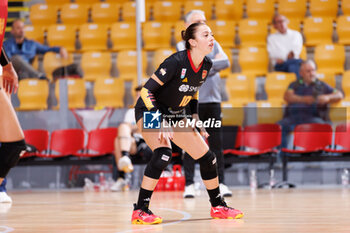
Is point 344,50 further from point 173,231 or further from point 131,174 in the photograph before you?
point 173,231

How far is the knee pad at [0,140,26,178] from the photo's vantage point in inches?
174

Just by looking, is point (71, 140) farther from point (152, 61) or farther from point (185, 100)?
point (185, 100)

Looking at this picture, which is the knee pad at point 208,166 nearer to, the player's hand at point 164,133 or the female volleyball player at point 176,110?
the female volleyball player at point 176,110

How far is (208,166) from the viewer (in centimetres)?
459

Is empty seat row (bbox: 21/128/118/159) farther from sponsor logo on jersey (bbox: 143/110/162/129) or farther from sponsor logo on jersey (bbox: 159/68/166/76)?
sponsor logo on jersey (bbox: 159/68/166/76)

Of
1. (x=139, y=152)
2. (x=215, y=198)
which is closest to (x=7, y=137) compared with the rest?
(x=215, y=198)

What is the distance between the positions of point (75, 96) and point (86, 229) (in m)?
6.40

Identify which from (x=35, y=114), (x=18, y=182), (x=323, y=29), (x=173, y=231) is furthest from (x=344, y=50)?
(x=173, y=231)

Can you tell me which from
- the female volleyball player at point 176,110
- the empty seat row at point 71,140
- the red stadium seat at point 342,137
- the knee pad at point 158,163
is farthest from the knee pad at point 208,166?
the empty seat row at point 71,140

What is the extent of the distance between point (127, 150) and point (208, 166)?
4.65 m

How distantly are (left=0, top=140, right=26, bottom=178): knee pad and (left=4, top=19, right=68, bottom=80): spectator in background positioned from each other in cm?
538

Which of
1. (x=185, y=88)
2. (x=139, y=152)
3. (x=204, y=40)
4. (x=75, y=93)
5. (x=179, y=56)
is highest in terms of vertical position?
(x=204, y=40)

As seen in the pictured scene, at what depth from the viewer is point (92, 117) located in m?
10.2

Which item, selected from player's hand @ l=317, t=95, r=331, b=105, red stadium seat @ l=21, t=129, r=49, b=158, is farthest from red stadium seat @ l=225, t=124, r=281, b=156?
red stadium seat @ l=21, t=129, r=49, b=158
